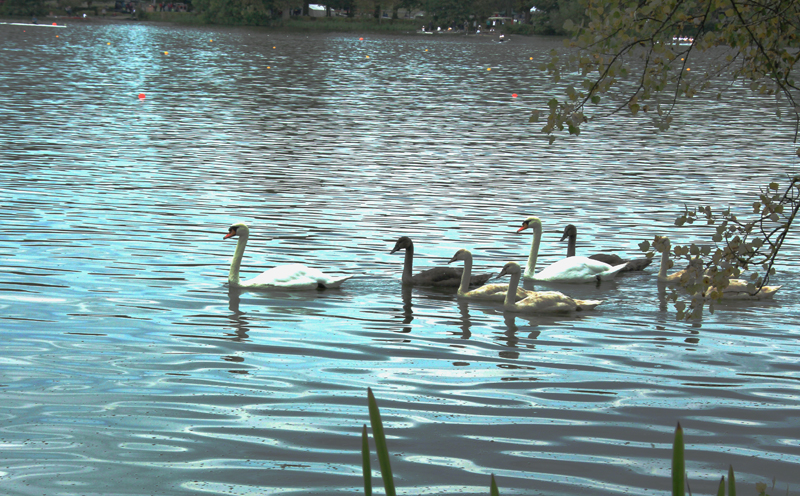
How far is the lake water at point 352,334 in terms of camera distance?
254 inches

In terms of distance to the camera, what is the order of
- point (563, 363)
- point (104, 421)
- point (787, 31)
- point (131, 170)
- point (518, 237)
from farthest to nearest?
1. point (131, 170)
2. point (518, 237)
3. point (563, 363)
4. point (104, 421)
5. point (787, 31)

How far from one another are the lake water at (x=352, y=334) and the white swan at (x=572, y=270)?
23cm

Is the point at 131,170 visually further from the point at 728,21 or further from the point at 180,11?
the point at 180,11

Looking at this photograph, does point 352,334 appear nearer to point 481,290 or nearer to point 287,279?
point 287,279

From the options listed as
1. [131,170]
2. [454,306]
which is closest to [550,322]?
[454,306]

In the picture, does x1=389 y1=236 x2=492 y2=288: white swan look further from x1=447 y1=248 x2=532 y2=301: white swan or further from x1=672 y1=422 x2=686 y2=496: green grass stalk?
x1=672 y1=422 x2=686 y2=496: green grass stalk

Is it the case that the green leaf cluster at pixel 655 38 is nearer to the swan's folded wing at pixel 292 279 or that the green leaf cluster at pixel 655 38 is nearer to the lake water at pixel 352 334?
the lake water at pixel 352 334

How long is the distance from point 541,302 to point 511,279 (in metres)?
0.44

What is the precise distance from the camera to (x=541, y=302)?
10.9 metres

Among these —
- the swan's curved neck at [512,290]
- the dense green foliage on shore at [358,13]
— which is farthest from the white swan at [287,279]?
the dense green foliage on shore at [358,13]

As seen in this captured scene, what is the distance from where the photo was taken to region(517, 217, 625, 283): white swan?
40.9 ft

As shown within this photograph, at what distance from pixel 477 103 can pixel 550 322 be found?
30330mm

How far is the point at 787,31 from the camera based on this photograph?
6.29 m

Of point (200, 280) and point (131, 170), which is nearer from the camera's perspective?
point (200, 280)
